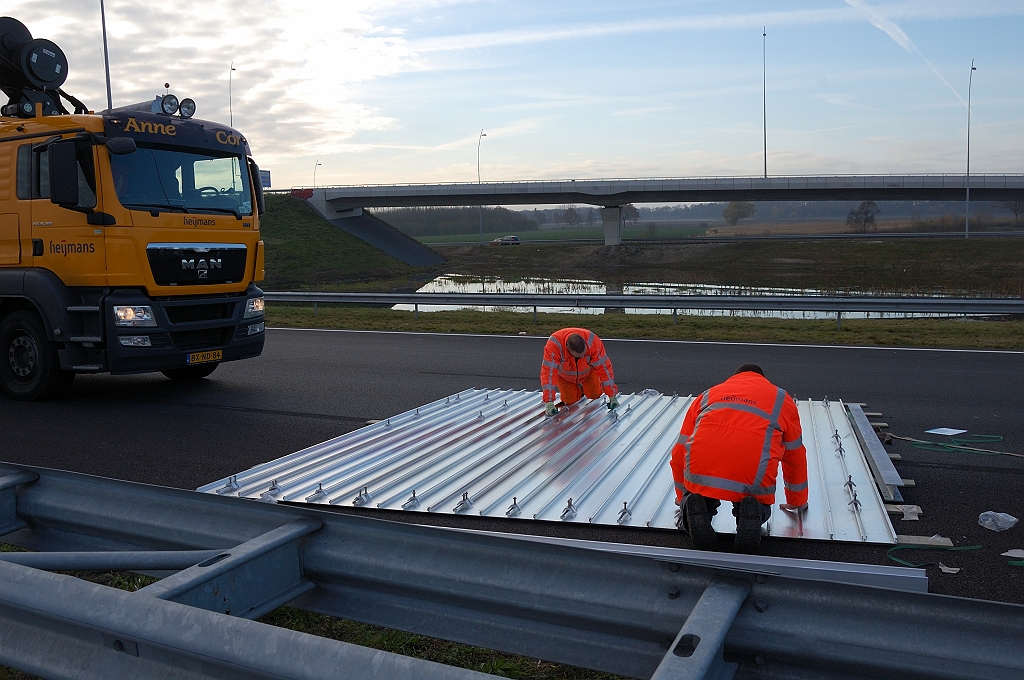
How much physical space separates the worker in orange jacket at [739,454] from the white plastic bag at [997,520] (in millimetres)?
1643

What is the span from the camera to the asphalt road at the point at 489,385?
548 centimetres

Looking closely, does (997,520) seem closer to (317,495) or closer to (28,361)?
(317,495)

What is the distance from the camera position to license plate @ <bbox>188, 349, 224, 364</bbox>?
9922 mm

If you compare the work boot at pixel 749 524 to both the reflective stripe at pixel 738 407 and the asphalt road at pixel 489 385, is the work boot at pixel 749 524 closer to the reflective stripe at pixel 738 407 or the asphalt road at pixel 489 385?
the asphalt road at pixel 489 385

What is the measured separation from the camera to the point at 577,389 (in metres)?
8.84

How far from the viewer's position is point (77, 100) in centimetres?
1136

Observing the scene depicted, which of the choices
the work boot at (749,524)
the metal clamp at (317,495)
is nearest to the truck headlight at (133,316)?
the metal clamp at (317,495)

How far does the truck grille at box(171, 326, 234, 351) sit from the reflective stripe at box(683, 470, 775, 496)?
7031mm

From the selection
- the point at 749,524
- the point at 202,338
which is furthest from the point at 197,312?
the point at 749,524

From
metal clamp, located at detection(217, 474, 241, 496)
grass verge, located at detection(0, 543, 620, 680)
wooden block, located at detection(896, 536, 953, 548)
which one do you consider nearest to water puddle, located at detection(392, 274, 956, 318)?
metal clamp, located at detection(217, 474, 241, 496)

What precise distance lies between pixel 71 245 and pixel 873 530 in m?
8.47

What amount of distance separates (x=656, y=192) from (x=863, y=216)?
176ft

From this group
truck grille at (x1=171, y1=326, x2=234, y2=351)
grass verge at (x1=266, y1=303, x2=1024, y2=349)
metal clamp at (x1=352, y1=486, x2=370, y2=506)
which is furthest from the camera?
grass verge at (x1=266, y1=303, x2=1024, y2=349)

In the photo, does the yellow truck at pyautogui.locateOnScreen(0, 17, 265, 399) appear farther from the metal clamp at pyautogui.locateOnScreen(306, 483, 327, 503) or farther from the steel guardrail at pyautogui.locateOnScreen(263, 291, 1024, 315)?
the steel guardrail at pyautogui.locateOnScreen(263, 291, 1024, 315)
